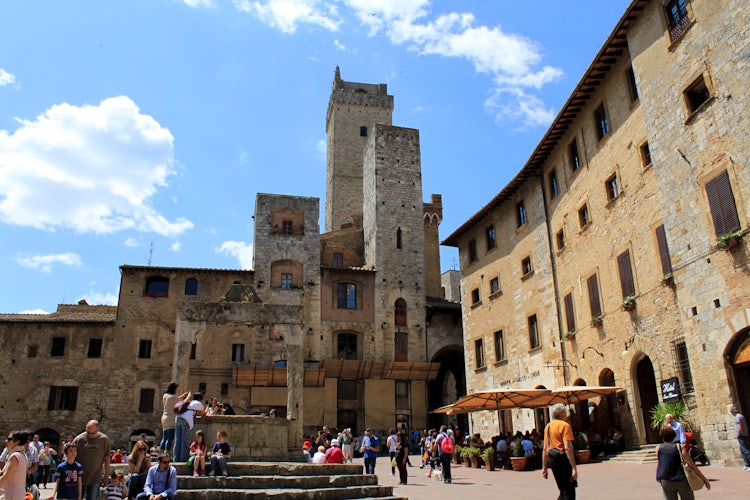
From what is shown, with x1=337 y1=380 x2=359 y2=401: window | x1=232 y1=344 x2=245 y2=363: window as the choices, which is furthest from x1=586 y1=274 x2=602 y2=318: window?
x1=232 y1=344 x2=245 y2=363: window

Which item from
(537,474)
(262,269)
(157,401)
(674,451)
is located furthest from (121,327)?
(674,451)

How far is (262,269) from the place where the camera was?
3809 cm

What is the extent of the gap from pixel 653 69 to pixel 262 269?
84.7 feet

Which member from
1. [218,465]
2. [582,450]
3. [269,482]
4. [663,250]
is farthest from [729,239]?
[218,465]

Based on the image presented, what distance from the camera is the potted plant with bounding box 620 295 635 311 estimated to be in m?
19.3

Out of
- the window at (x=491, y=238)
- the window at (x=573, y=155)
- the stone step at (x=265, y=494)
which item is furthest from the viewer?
the window at (x=491, y=238)

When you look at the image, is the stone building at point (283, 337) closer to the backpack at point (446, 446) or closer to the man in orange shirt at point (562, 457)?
the backpack at point (446, 446)

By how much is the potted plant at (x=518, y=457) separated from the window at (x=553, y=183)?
34.1ft

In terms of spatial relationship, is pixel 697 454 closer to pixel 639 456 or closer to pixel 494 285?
pixel 639 456

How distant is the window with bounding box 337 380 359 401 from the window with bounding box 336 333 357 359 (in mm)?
1507

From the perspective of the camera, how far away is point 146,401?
112ft

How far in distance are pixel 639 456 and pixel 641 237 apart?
20.8ft

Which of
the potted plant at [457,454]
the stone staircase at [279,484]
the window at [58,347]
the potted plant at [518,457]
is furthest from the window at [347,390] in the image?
the stone staircase at [279,484]

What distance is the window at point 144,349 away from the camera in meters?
34.8
